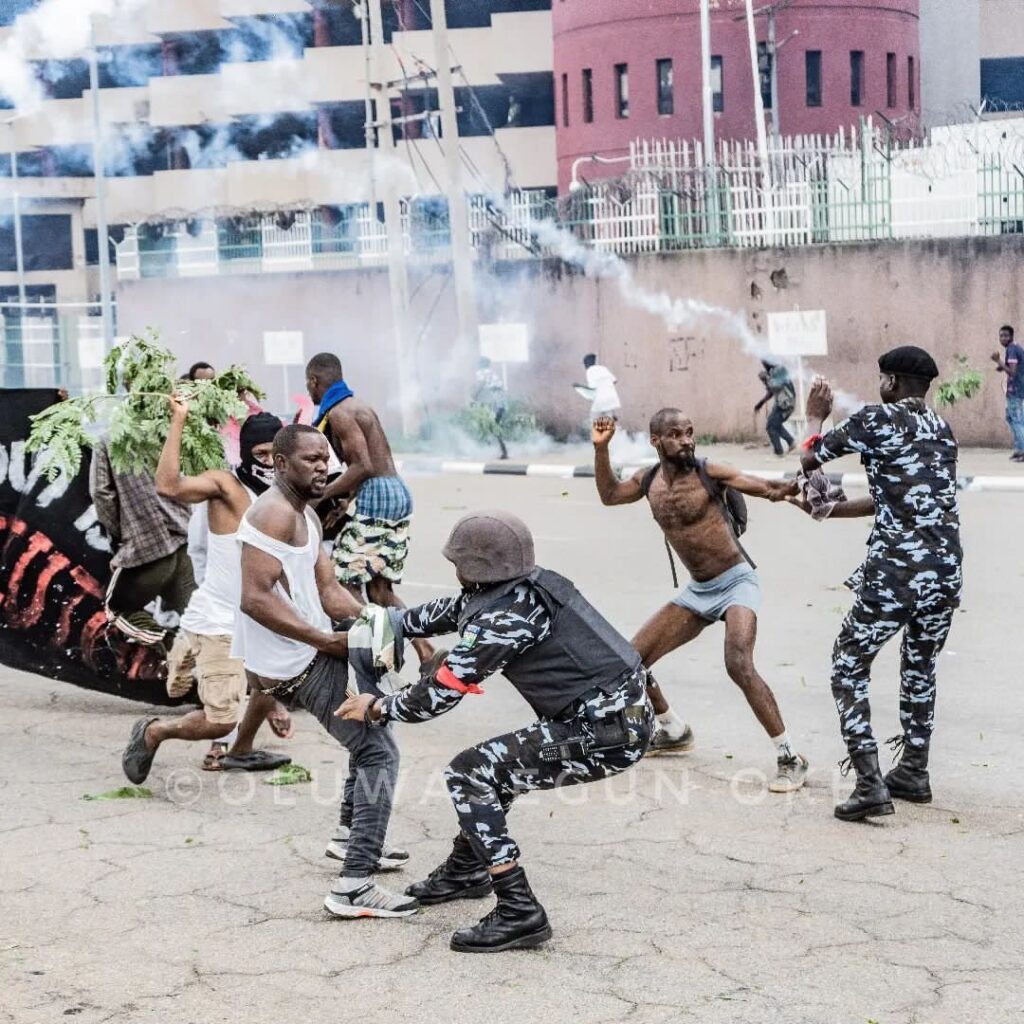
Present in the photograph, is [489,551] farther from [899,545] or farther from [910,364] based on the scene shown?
[910,364]

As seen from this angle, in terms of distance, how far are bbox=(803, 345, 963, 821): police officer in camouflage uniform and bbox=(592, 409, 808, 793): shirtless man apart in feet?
1.66

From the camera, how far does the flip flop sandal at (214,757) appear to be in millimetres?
8070

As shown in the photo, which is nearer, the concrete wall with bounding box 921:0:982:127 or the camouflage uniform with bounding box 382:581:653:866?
the camouflage uniform with bounding box 382:581:653:866

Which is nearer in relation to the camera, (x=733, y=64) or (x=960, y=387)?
(x=960, y=387)

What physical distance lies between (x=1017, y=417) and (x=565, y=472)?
223 inches

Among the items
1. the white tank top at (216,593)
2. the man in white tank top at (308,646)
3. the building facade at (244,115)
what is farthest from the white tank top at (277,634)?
the building facade at (244,115)

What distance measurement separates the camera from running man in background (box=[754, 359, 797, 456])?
2384 cm

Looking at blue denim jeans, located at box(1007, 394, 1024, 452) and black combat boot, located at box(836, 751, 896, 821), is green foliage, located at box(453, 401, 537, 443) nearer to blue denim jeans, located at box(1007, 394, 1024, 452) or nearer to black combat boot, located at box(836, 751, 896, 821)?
blue denim jeans, located at box(1007, 394, 1024, 452)

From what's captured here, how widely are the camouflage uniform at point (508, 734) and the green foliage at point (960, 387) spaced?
18684 millimetres

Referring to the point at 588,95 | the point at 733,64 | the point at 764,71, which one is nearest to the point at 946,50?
the point at 764,71

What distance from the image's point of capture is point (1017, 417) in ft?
73.2

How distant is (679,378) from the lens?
26750mm

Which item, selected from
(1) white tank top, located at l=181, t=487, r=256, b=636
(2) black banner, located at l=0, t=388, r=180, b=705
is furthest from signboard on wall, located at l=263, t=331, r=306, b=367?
(1) white tank top, located at l=181, t=487, r=256, b=636

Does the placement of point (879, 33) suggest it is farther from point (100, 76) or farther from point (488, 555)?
point (488, 555)
